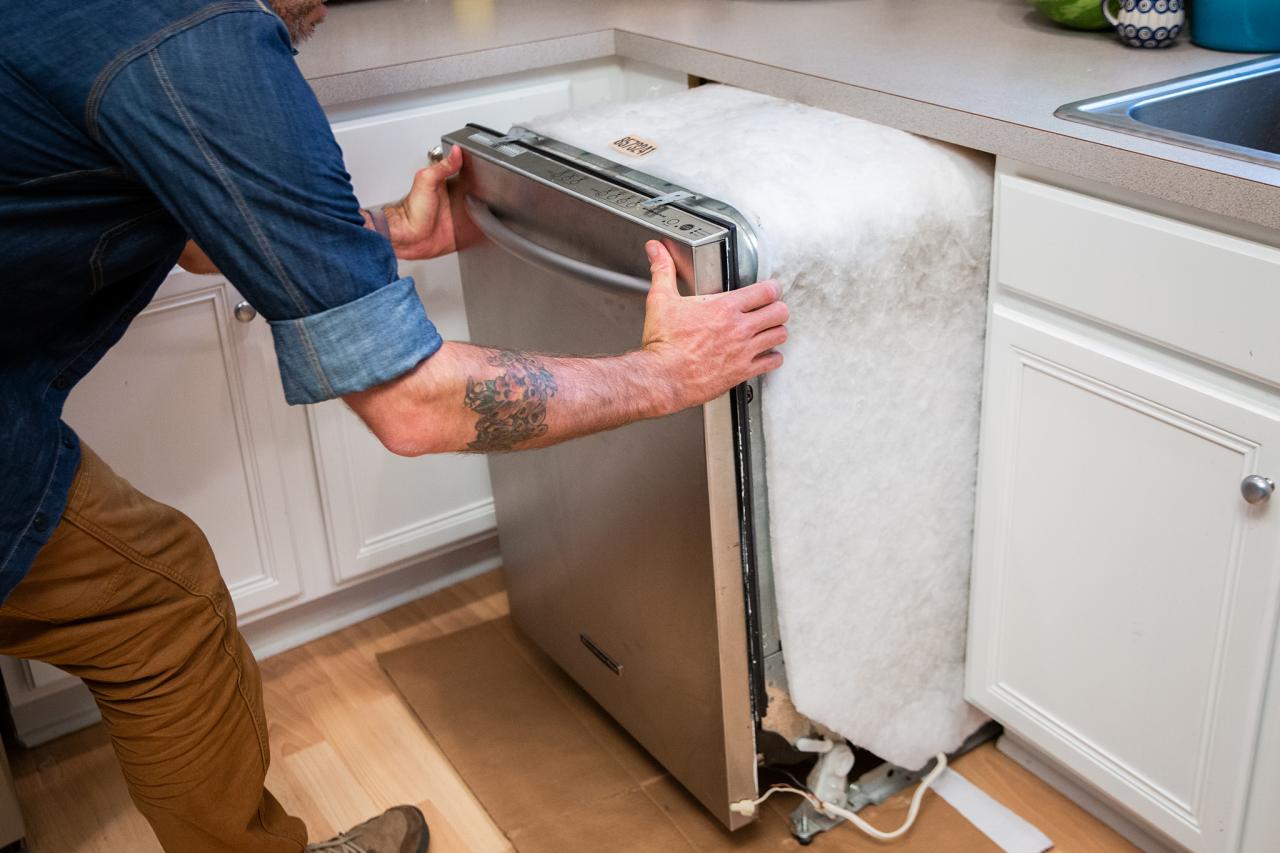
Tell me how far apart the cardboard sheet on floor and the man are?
0.18 meters

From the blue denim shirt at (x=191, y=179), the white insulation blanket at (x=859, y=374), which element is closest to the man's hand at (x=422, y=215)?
the white insulation blanket at (x=859, y=374)

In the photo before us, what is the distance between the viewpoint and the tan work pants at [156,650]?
110cm

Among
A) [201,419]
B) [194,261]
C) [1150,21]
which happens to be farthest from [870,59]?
[201,419]

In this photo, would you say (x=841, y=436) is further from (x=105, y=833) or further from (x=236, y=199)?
(x=105, y=833)

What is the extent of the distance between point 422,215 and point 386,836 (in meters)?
0.71

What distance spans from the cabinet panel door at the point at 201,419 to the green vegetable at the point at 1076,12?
1.01m

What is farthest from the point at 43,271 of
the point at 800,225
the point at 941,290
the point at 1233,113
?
the point at 1233,113

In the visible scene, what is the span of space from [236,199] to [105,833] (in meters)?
1.03

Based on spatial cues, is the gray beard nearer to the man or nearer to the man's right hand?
the man

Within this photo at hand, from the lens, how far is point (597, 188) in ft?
3.90

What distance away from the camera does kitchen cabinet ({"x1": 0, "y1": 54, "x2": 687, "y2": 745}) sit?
1.50 m

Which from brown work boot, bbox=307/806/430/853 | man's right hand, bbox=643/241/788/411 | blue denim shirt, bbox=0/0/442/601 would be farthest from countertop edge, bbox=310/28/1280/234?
brown work boot, bbox=307/806/430/853

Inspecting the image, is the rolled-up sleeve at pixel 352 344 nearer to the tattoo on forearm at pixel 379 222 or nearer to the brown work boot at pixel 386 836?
the tattoo on forearm at pixel 379 222

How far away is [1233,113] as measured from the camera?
1229mm
